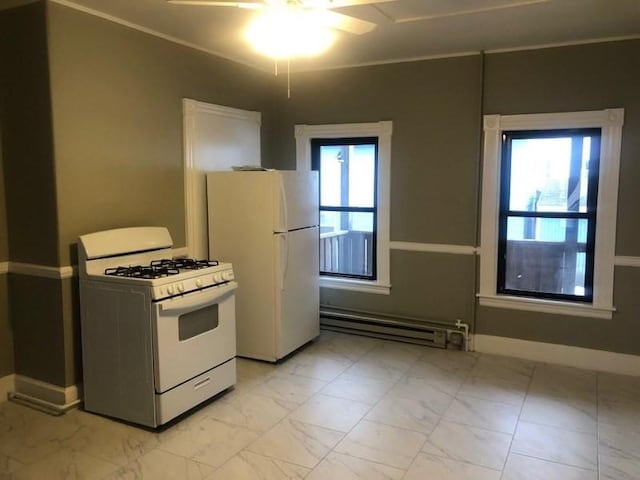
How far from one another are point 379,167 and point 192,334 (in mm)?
2325

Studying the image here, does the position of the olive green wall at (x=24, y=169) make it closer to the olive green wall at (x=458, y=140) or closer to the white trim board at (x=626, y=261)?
the olive green wall at (x=458, y=140)

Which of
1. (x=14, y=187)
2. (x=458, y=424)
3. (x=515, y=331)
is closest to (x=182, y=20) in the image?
(x=14, y=187)

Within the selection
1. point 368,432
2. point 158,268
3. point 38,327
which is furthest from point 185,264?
Answer: point 368,432

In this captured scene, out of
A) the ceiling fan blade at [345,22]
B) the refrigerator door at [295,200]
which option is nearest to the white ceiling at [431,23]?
the ceiling fan blade at [345,22]

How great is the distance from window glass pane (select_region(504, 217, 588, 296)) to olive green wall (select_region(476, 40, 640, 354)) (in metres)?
0.25

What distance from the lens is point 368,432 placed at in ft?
10.2

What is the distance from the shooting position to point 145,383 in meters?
3.07

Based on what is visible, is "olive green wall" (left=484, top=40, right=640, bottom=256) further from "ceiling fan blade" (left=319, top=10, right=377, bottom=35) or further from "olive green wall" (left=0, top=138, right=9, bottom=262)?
"olive green wall" (left=0, top=138, right=9, bottom=262)

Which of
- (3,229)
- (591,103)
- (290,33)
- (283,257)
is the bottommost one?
(283,257)

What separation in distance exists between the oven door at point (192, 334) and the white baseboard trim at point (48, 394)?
74cm

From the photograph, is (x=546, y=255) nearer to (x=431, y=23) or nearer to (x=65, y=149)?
(x=431, y=23)

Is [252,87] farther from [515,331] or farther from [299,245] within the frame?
[515,331]

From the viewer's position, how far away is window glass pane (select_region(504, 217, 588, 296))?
414cm

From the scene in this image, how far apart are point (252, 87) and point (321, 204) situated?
1.27 m
